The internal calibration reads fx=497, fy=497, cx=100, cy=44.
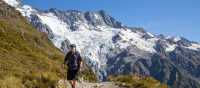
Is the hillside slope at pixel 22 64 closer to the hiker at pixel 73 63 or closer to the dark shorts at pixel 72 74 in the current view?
the dark shorts at pixel 72 74

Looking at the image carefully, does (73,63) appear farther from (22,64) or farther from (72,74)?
(22,64)

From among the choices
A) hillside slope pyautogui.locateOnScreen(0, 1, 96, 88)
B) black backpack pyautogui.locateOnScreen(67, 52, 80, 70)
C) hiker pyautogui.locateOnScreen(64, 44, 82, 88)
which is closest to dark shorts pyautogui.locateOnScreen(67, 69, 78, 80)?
hiker pyautogui.locateOnScreen(64, 44, 82, 88)

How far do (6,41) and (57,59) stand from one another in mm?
6852

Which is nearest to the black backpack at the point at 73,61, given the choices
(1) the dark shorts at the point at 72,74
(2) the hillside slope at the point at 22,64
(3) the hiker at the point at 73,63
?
(3) the hiker at the point at 73,63

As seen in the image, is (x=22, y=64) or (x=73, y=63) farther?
(x=22, y=64)

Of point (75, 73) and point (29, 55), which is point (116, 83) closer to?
point (29, 55)

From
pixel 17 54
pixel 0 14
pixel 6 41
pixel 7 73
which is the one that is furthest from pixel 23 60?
pixel 0 14

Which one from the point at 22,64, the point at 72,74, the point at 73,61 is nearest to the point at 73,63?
the point at 73,61

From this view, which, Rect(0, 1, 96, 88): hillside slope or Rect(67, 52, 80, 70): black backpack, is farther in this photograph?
Rect(67, 52, 80, 70): black backpack

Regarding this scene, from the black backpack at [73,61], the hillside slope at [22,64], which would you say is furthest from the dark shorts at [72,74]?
the hillside slope at [22,64]

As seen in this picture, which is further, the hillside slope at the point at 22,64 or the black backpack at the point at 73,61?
the black backpack at the point at 73,61

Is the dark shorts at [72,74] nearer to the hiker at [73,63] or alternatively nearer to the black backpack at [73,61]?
the hiker at [73,63]

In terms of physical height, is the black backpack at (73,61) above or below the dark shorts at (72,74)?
above

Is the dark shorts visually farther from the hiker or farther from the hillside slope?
the hillside slope
